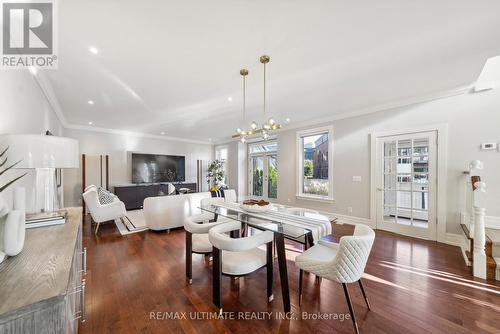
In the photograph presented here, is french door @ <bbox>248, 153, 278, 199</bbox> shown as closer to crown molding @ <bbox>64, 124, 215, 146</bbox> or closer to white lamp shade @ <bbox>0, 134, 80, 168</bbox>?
crown molding @ <bbox>64, 124, 215, 146</bbox>

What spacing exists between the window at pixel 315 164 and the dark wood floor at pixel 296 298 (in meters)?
2.19

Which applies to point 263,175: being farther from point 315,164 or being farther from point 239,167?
point 315,164

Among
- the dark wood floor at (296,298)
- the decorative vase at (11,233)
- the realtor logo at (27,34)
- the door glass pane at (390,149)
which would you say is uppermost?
the realtor logo at (27,34)

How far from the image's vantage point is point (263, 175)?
23.0ft

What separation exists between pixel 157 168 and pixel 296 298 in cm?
638

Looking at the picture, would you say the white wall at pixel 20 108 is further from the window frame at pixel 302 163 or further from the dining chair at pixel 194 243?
the window frame at pixel 302 163

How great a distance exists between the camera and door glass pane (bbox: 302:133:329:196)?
16.2ft

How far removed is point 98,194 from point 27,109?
2151 millimetres

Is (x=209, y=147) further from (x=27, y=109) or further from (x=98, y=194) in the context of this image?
(x=27, y=109)

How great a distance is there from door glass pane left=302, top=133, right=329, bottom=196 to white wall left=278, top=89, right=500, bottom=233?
31 centimetres

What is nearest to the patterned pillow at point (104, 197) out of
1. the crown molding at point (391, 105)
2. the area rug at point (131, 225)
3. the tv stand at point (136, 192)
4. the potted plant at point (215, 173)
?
the area rug at point (131, 225)

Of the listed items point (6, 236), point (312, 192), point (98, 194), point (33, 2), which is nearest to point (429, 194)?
point (312, 192)

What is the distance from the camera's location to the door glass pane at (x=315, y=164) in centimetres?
494

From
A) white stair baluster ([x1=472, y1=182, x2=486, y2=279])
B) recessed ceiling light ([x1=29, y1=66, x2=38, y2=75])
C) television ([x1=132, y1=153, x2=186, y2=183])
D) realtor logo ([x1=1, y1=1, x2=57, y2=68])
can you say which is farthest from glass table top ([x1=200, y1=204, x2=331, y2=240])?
television ([x1=132, y1=153, x2=186, y2=183])
